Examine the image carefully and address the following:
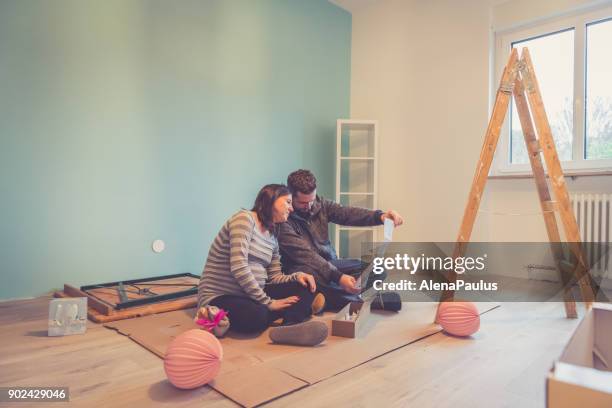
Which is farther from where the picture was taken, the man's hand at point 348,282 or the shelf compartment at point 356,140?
the shelf compartment at point 356,140

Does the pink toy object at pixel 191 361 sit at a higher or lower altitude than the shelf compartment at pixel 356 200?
lower

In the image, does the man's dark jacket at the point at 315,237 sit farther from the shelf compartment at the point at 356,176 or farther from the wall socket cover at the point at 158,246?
the shelf compartment at the point at 356,176

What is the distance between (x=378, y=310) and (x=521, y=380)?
961 mm

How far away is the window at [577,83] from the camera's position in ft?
9.37

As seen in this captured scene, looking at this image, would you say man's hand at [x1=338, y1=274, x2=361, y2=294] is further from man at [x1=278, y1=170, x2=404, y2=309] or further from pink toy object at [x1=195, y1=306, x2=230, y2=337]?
pink toy object at [x1=195, y1=306, x2=230, y2=337]

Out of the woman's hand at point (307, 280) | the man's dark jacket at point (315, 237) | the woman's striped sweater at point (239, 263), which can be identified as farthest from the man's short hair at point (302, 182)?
the woman's hand at point (307, 280)

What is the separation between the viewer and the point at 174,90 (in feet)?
9.62

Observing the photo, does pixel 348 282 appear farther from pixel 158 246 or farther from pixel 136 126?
pixel 136 126

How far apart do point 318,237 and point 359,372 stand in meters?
1.00

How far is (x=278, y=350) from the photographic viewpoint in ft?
5.27

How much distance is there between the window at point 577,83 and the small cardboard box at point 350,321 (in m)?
2.05

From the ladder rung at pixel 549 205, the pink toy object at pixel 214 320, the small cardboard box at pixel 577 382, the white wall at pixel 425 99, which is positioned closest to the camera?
the small cardboard box at pixel 577 382

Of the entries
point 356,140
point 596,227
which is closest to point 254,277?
point 596,227

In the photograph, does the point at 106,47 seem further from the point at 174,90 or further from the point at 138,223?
the point at 138,223
